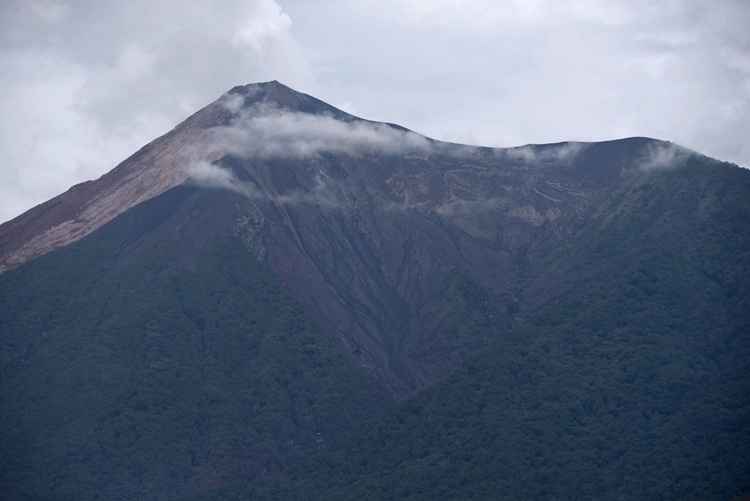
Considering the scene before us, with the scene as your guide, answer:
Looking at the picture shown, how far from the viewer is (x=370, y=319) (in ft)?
450

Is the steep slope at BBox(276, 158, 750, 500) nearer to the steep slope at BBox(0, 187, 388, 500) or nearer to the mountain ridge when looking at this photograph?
the steep slope at BBox(0, 187, 388, 500)

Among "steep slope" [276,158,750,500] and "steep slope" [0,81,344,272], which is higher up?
"steep slope" [0,81,344,272]

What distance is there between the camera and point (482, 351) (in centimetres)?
12862

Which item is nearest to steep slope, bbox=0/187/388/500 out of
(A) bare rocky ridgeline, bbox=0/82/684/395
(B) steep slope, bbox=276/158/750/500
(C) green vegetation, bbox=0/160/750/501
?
(C) green vegetation, bbox=0/160/750/501

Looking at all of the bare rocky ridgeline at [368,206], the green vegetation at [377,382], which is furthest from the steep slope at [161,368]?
the bare rocky ridgeline at [368,206]

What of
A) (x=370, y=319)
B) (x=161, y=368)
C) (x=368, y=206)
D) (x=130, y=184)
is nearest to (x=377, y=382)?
(x=370, y=319)

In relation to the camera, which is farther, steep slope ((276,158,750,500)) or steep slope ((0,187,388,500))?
steep slope ((0,187,388,500))

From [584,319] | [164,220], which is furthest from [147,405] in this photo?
[584,319]

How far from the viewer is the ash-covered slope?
115m

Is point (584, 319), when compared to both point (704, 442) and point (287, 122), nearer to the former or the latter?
point (704, 442)

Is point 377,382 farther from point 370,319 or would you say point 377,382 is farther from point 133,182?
point 133,182

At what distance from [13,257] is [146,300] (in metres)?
19.0

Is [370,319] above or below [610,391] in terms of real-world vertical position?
above

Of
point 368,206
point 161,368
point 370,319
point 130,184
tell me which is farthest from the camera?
point 130,184
